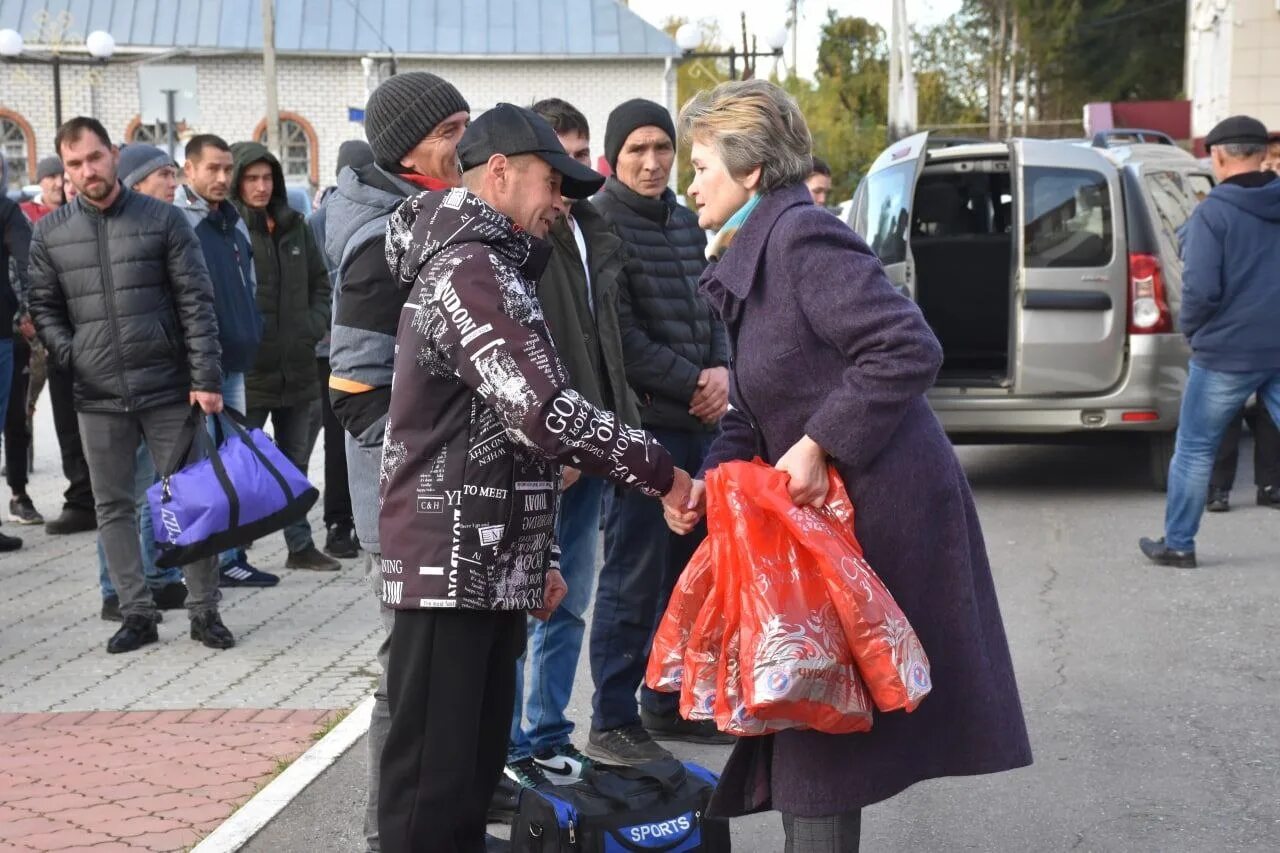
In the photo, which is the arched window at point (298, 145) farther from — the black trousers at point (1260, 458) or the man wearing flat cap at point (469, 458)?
the man wearing flat cap at point (469, 458)

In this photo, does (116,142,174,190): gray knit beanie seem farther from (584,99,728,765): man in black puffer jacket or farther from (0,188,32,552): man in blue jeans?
(584,99,728,765): man in black puffer jacket

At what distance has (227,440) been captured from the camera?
6969 mm

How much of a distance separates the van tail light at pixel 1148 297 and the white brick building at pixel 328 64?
3440 centimetres

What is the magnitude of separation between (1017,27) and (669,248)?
5658 cm

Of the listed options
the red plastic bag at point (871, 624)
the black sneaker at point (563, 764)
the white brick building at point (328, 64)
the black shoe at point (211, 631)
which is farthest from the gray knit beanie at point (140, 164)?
the white brick building at point (328, 64)

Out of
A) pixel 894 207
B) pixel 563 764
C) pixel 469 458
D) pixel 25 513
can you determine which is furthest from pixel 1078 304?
pixel 469 458

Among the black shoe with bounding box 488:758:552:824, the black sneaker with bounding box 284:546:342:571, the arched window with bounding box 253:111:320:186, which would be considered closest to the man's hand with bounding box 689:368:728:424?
the black shoe with bounding box 488:758:552:824

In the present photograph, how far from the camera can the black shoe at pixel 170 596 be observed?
7.89m

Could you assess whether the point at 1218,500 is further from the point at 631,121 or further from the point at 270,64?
the point at 270,64

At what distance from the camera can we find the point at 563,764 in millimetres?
4953

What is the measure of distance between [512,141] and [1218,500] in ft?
25.0

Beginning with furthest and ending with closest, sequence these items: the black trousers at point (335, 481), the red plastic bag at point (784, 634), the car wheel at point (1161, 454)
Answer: the car wheel at point (1161, 454) → the black trousers at point (335, 481) → the red plastic bag at point (784, 634)

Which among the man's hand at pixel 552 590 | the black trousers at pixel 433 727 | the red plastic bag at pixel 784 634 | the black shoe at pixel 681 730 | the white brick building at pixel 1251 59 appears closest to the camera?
the red plastic bag at pixel 784 634

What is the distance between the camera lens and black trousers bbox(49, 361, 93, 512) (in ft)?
33.1
